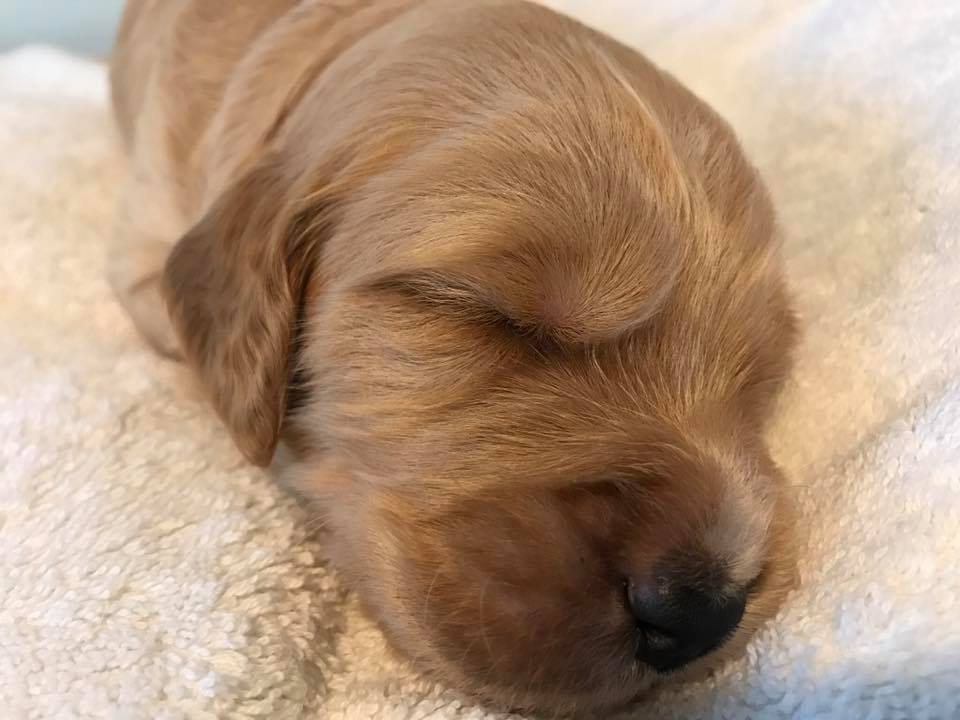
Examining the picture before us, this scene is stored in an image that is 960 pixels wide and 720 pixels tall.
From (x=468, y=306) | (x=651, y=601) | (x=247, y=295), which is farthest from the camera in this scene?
(x=247, y=295)

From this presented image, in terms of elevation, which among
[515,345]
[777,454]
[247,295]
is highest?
[515,345]

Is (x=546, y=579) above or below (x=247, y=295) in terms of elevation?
above

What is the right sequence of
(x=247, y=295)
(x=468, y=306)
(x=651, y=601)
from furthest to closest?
1. (x=247, y=295)
2. (x=468, y=306)
3. (x=651, y=601)

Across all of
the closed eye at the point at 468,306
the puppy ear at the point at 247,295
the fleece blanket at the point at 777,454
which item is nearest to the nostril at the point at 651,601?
the fleece blanket at the point at 777,454

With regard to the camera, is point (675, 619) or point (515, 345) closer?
point (675, 619)

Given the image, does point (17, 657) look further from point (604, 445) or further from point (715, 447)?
point (715, 447)

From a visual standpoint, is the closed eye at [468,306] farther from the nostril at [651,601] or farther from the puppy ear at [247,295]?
the nostril at [651,601]

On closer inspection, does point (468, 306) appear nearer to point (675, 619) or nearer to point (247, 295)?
point (247, 295)

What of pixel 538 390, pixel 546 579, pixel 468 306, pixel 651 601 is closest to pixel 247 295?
pixel 468 306

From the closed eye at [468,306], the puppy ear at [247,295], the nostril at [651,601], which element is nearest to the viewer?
the nostril at [651,601]
